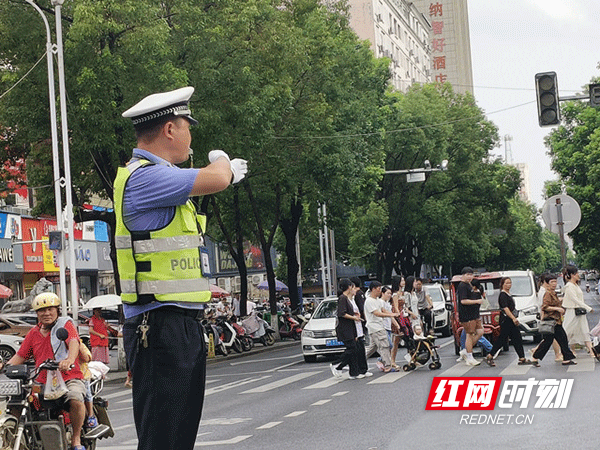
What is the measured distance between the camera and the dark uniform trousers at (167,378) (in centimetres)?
444

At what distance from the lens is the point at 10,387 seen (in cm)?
956

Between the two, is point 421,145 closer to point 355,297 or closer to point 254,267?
point 254,267

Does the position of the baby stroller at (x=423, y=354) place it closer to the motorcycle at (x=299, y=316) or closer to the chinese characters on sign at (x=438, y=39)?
the motorcycle at (x=299, y=316)

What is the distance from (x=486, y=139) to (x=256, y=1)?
37489mm

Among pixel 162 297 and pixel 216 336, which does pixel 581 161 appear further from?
pixel 162 297

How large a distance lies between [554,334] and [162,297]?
15.1 metres

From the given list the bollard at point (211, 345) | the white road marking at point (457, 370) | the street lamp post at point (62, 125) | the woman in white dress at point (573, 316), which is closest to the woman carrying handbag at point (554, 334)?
the woman in white dress at point (573, 316)

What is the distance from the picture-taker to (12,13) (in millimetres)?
26781

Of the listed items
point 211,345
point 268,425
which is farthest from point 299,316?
point 268,425

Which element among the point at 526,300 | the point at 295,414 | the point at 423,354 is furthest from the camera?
the point at 526,300

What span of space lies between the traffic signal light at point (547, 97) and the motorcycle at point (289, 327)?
24.1 m

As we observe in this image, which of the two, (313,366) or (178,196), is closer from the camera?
(178,196)

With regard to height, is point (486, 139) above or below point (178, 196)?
above

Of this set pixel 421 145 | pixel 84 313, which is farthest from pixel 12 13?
pixel 421 145
